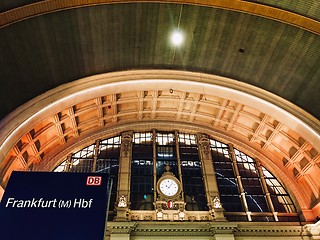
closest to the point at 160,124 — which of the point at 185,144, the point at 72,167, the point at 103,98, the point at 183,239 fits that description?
the point at 185,144

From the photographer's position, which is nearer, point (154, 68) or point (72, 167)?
point (154, 68)

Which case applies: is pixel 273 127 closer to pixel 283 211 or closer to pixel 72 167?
pixel 283 211

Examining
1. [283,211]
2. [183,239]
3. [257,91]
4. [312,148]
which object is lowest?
[183,239]

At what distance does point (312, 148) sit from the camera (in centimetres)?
1683

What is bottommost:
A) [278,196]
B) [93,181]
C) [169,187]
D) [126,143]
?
[93,181]

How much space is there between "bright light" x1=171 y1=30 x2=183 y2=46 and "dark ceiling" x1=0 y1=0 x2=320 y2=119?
283 millimetres

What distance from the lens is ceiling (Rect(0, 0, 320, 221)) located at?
43.3 ft

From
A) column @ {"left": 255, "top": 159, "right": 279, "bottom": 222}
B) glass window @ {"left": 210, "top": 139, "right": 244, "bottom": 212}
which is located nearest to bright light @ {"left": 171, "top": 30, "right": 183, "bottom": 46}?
glass window @ {"left": 210, "top": 139, "right": 244, "bottom": 212}

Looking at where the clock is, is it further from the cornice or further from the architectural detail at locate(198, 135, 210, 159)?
the architectural detail at locate(198, 135, 210, 159)

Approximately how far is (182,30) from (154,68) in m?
3.02

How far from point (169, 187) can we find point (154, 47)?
27.6ft

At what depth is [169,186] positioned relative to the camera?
1686cm

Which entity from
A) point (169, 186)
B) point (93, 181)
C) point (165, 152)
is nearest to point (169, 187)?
point (169, 186)

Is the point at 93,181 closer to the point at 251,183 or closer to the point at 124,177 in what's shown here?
the point at 124,177
